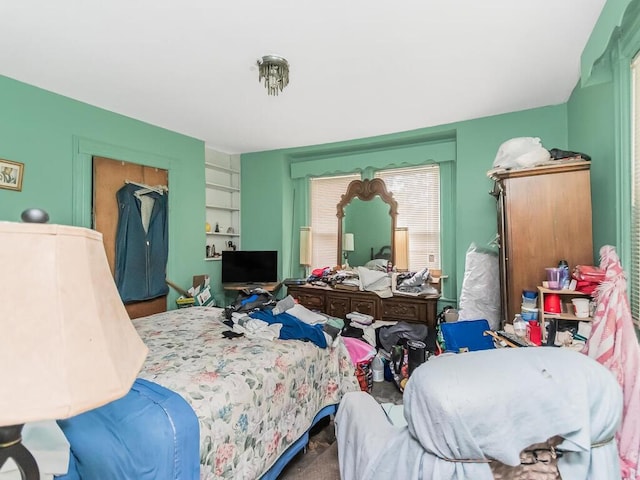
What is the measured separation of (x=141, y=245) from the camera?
3254 mm

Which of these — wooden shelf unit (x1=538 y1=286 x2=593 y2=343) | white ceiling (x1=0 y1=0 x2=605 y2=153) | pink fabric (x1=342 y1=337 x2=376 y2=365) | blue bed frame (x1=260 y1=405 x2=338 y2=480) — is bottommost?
blue bed frame (x1=260 y1=405 x2=338 y2=480)

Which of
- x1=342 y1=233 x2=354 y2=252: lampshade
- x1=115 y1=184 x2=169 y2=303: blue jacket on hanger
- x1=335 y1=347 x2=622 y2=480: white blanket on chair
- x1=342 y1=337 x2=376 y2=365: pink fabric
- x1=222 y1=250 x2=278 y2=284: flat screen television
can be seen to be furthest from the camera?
x1=342 y1=233 x2=354 y2=252: lampshade

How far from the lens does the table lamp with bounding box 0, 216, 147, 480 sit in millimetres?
467

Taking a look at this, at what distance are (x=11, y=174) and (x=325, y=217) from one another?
3.04 metres

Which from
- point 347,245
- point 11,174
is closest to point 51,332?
point 11,174

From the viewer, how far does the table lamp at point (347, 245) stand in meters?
4.08

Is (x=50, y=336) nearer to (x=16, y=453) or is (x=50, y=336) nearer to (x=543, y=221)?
(x=16, y=453)

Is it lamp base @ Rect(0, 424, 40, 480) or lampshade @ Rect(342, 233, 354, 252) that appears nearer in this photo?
lamp base @ Rect(0, 424, 40, 480)

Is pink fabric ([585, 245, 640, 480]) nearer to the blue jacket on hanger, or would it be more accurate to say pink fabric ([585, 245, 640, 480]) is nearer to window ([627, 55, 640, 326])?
window ([627, 55, 640, 326])

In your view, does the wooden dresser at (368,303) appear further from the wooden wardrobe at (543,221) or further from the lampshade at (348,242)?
the wooden wardrobe at (543,221)

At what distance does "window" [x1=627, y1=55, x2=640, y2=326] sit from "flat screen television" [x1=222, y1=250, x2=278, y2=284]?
3.28m

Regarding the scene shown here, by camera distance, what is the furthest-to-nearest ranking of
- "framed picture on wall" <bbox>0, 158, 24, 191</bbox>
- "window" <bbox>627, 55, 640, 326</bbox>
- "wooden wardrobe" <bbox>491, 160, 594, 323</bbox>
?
"framed picture on wall" <bbox>0, 158, 24, 191</bbox> → "wooden wardrobe" <bbox>491, 160, 594, 323</bbox> → "window" <bbox>627, 55, 640, 326</bbox>

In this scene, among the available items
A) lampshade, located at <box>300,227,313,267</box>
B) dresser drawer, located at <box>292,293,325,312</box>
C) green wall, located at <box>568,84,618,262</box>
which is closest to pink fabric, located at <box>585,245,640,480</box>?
green wall, located at <box>568,84,618,262</box>

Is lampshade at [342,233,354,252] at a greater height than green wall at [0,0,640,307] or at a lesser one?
lesser
